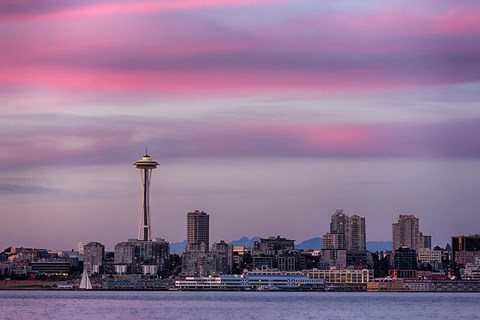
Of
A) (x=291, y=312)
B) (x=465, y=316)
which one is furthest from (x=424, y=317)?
(x=291, y=312)

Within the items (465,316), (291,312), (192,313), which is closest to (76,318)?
(192,313)

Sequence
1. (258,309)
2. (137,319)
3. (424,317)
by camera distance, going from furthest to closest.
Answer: (258,309), (424,317), (137,319)

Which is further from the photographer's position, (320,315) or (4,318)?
(320,315)

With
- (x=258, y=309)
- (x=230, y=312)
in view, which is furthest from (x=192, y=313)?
(x=258, y=309)

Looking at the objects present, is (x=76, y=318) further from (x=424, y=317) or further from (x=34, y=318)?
(x=424, y=317)

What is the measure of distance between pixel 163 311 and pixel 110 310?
19.8 feet

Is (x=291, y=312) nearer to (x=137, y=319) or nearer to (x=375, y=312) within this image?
(x=375, y=312)

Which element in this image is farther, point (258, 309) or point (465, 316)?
point (258, 309)

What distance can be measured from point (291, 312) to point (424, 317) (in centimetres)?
1644

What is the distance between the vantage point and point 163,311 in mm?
145125

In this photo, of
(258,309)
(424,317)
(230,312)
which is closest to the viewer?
(424,317)

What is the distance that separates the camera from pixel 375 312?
145250 millimetres

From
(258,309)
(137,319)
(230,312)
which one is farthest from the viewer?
(258,309)

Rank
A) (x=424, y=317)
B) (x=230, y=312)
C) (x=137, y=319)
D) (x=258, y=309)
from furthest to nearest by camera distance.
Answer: (x=258, y=309)
(x=230, y=312)
(x=424, y=317)
(x=137, y=319)
